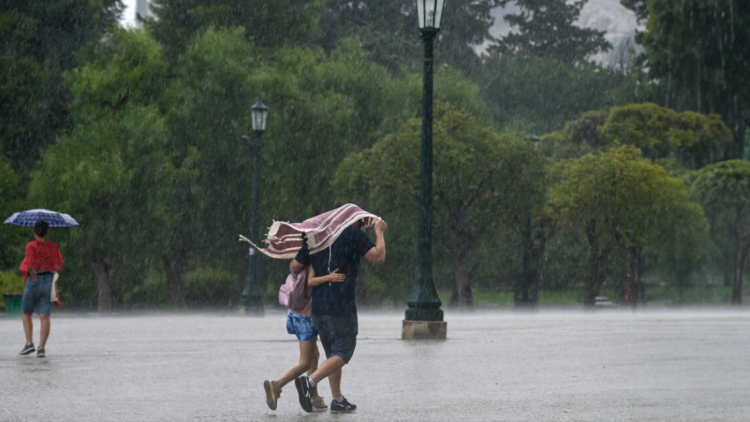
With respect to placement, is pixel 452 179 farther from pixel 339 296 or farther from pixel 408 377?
pixel 339 296

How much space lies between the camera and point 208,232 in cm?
4762

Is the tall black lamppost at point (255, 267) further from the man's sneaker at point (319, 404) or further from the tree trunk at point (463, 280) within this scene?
the man's sneaker at point (319, 404)

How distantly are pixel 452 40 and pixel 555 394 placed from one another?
72.5m

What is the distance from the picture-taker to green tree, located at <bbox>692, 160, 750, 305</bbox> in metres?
55.0

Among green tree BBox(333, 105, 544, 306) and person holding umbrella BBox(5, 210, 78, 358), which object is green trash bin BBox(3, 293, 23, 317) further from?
person holding umbrella BBox(5, 210, 78, 358)

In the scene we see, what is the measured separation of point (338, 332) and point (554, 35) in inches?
3561

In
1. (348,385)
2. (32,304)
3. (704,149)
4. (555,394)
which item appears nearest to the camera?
(555,394)

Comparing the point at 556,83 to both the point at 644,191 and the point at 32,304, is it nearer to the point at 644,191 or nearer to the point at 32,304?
the point at 644,191

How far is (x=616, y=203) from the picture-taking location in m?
47.4

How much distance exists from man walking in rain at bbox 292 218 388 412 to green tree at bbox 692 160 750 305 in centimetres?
4683

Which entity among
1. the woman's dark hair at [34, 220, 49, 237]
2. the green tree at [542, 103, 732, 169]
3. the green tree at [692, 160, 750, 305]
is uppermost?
the green tree at [542, 103, 732, 169]

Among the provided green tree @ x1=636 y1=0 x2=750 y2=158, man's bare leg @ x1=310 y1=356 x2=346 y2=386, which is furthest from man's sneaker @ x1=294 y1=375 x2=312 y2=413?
green tree @ x1=636 y1=0 x2=750 y2=158

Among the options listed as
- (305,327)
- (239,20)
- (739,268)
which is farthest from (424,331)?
(239,20)

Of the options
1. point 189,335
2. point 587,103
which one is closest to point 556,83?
point 587,103
